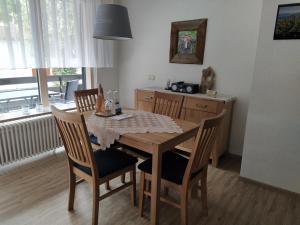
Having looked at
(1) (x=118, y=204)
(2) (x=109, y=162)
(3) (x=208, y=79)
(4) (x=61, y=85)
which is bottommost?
(1) (x=118, y=204)

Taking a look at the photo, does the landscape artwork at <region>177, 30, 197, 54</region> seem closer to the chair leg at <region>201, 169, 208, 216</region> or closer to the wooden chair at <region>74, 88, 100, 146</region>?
the wooden chair at <region>74, 88, 100, 146</region>

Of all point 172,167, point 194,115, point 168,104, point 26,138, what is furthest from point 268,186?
point 26,138

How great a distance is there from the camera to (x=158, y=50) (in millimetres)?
3613

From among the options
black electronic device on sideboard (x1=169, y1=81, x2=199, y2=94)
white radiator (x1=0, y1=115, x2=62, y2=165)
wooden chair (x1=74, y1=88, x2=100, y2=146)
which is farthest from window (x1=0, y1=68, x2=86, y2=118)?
black electronic device on sideboard (x1=169, y1=81, x2=199, y2=94)

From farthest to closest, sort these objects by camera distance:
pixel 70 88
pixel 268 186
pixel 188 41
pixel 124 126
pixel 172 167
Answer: pixel 70 88
pixel 188 41
pixel 268 186
pixel 124 126
pixel 172 167

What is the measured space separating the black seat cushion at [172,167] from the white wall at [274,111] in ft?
3.25

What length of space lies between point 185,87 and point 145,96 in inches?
26.4

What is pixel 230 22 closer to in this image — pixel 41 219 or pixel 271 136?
pixel 271 136

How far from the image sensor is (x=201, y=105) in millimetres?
2826

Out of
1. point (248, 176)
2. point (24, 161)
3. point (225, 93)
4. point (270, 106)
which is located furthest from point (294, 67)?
point (24, 161)

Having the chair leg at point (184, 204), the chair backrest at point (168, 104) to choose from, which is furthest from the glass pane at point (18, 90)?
the chair leg at point (184, 204)

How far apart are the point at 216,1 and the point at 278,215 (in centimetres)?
262

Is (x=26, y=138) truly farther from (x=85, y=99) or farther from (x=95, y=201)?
(x=95, y=201)

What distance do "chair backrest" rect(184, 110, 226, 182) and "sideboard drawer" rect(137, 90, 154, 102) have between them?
173 cm
